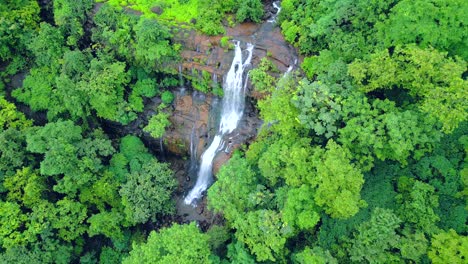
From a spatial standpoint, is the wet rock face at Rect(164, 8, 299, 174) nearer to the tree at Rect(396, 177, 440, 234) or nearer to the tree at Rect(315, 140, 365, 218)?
the tree at Rect(315, 140, 365, 218)

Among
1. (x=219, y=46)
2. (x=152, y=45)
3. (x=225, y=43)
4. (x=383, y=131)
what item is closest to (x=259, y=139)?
(x=225, y=43)

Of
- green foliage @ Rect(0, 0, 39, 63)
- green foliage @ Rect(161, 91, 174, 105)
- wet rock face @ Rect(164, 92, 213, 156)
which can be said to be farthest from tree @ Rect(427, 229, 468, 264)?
green foliage @ Rect(0, 0, 39, 63)

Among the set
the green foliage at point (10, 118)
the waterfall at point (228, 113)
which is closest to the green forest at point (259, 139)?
the green foliage at point (10, 118)

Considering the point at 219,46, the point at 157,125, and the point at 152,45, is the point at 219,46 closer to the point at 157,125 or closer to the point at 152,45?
the point at 152,45

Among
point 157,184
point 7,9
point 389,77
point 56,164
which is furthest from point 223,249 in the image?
point 7,9

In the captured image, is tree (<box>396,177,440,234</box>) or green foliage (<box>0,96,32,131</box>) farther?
green foliage (<box>0,96,32,131</box>)

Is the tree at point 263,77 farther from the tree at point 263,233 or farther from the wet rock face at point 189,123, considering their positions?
the tree at point 263,233
